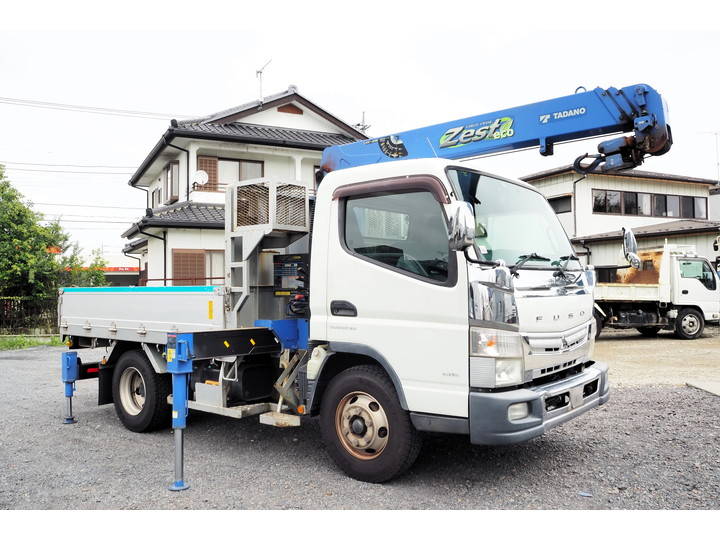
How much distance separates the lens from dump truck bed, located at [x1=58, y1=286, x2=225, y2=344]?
6011mm

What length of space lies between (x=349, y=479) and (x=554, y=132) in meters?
3.62

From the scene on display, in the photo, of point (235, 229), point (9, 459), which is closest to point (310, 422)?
point (235, 229)

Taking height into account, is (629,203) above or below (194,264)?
above

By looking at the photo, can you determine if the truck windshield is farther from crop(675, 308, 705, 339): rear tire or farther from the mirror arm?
crop(675, 308, 705, 339): rear tire

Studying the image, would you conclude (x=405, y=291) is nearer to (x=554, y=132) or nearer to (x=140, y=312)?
(x=554, y=132)

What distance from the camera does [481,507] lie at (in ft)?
14.3

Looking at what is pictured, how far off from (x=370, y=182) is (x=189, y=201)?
14.6 meters

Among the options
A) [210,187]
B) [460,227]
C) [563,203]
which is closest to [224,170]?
[210,187]

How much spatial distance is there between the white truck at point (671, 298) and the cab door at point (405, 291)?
43.6ft

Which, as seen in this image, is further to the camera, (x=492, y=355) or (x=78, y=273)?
(x=78, y=273)

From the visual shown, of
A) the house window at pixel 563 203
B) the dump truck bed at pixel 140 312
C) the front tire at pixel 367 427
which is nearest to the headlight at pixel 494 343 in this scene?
the front tire at pixel 367 427

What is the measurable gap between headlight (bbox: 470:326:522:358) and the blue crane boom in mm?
2325

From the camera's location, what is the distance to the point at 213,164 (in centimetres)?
1891

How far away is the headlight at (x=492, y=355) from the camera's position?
4.23m
